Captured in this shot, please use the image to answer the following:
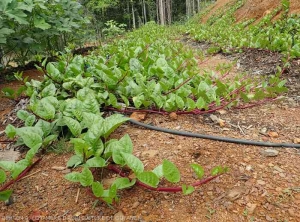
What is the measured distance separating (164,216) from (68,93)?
190 cm

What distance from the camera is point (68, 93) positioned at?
9.12ft

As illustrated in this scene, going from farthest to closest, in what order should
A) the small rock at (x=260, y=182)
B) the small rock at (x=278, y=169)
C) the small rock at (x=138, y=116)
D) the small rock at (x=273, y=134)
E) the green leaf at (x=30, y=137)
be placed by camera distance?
the small rock at (x=138, y=116) → the small rock at (x=273, y=134) → the green leaf at (x=30, y=137) → the small rock at (x=278, y=169) → the small rock at (x=260, y=182)

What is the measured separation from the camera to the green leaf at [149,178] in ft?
4.40

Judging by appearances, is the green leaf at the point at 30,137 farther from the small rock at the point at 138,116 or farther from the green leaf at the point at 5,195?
the small rock at the point at 138,116

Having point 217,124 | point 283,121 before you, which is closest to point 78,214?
point 217,124

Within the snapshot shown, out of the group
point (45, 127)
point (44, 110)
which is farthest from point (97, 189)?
point (44, 110)

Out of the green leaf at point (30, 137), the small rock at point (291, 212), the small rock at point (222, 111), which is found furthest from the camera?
the small rock at point (222, 111)

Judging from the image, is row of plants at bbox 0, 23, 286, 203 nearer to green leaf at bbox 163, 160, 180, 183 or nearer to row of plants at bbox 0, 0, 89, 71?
green leaf at bbox 163, 160, 180, 183

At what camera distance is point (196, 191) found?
4.73 ft

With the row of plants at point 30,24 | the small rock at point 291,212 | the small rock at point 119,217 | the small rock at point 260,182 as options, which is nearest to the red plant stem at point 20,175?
the small rock at point 119,217

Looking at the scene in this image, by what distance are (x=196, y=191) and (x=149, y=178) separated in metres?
0.29

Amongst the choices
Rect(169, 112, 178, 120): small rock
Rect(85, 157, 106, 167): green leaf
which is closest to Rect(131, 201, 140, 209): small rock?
Rect(85, 157, 106, 167): green leaf

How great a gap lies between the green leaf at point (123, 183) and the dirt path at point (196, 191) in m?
0.08

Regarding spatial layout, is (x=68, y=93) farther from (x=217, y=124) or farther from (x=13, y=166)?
(x=217, y=124)
